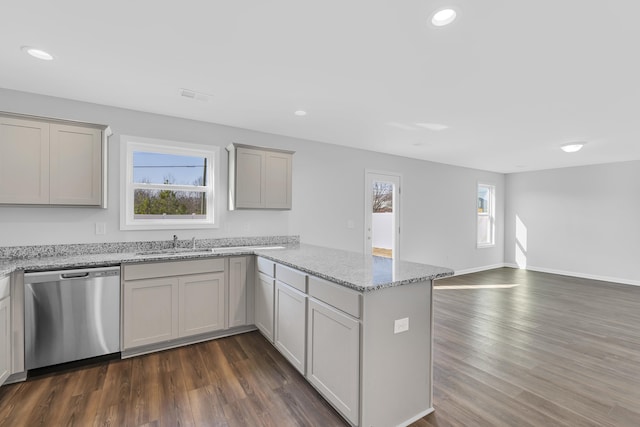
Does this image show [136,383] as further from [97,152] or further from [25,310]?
[97,152]

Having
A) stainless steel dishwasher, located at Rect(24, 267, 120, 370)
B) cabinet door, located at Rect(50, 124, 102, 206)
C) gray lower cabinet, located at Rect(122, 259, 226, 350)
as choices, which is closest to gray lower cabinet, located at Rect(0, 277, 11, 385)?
stainless steel dishwasher, located at Rect(24, 267, 120, 370)

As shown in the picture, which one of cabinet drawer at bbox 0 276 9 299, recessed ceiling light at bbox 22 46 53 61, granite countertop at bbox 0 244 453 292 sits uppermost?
recessed ceiling light at bbox 22 46 53 61

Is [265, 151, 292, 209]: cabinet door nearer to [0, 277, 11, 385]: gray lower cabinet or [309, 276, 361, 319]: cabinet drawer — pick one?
[309, 276, 361, 319]: cabinet drawer

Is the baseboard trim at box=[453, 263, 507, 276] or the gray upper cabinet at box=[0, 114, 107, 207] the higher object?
the gray upper cabinet at box=[0, 114, 107, 207]

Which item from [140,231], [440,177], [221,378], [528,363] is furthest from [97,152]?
[440,177]

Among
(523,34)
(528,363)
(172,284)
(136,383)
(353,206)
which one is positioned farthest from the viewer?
(353,206)

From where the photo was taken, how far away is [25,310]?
235 cm

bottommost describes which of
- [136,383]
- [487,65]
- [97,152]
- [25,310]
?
[136,383]

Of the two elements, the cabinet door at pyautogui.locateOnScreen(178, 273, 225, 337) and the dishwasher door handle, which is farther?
the cabinet door at pyautogui.locateOnScreen(178, 273, 225, 337)

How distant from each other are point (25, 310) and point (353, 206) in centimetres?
401

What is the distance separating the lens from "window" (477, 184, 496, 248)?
7.36m

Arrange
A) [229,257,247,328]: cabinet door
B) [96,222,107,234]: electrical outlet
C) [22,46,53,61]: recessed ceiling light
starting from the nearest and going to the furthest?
1. [22,46,53,61]: recessed ceiling light
2. [96,222,107,234]: electrical outlet
3. [229,257,247,328]: cabinet door

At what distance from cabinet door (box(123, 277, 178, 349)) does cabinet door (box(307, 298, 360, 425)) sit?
1.50 metres

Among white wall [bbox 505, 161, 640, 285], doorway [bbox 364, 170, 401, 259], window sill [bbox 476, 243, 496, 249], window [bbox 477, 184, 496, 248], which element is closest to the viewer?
doorway [bbox 364, 170, 401, 259]
